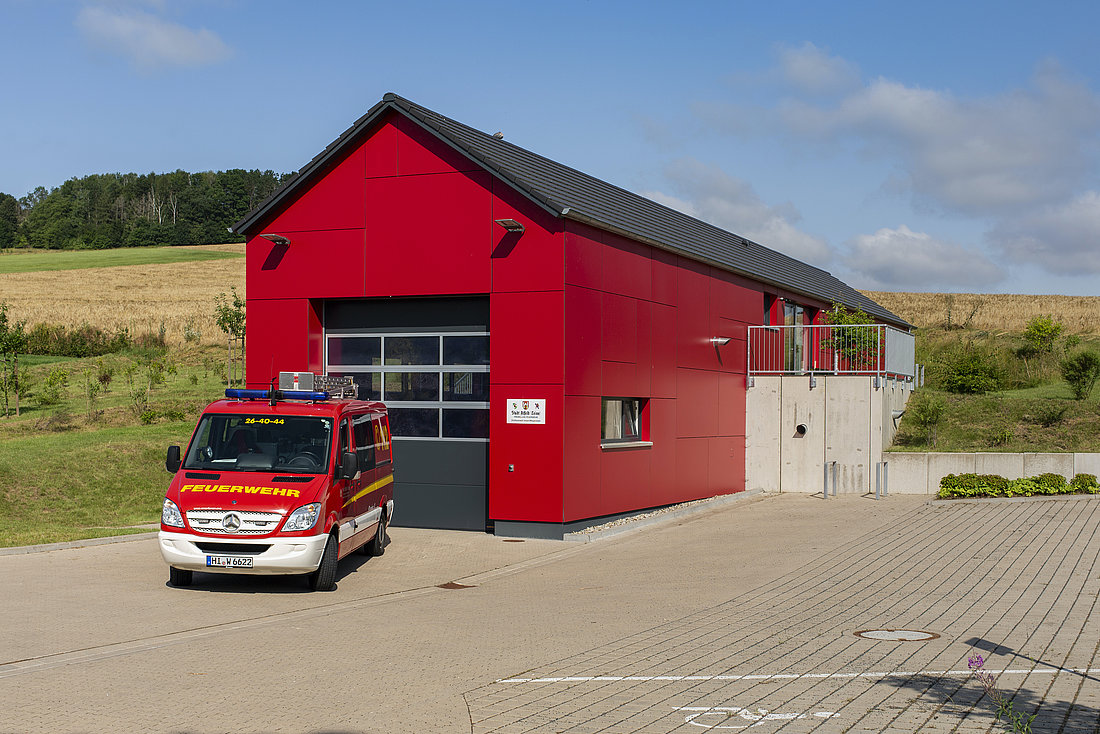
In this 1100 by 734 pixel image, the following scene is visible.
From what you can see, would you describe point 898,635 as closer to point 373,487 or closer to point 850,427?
point 373,487

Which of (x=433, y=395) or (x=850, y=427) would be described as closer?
(x=433, y=395)

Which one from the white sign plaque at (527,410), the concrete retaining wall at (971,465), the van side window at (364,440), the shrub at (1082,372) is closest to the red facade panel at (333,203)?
the white sign plaque at (527,410)

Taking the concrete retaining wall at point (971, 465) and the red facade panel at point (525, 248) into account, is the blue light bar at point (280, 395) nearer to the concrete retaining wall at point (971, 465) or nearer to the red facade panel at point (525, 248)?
the red facade panel at point (525, 248)

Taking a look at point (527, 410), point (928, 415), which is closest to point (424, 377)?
point (527, 410)

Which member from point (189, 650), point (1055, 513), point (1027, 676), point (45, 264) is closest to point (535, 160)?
point (1055, 513)

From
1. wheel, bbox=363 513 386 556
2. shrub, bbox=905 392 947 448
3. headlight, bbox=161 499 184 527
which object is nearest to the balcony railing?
shrub, bbox=905 392 947 448

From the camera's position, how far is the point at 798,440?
22.5 meters

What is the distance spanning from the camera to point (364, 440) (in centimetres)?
1316

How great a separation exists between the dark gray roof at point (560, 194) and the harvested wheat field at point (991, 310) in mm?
35772

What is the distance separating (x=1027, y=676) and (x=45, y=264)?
255 ft

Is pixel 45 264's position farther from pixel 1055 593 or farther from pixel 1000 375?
pixel 1055 593

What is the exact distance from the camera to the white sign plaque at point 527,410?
15781 mm

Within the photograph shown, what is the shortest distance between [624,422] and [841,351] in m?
8.19

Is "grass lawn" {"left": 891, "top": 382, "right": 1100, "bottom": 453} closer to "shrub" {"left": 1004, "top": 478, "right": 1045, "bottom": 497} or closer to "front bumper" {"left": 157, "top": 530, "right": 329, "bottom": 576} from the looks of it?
"shrub" {"left": 1004, "top": 478, "right": 1045, "bottom": 497}
